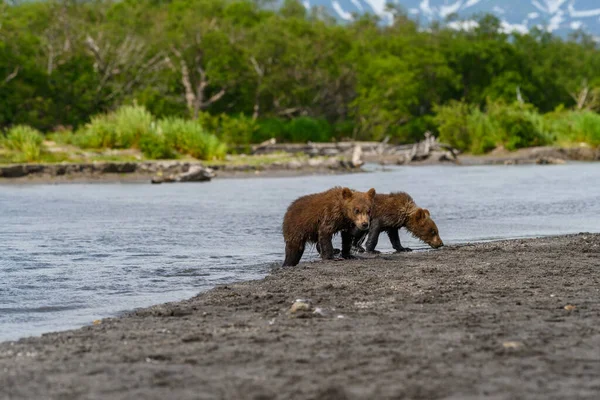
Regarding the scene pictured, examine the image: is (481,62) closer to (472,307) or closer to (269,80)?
(269,80)

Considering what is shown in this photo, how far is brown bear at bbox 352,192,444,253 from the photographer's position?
499 inches

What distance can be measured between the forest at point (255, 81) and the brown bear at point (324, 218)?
24.1 m

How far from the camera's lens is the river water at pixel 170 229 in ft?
31.2

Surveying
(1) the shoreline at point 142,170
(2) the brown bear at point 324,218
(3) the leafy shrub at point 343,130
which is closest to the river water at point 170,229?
(2) the brown bear at point 324,218

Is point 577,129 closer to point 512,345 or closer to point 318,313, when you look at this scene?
point 318,313

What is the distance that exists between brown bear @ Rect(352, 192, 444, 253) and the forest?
2304 centimetres

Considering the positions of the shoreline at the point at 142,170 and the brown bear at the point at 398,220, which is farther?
the shoreline at the point at 142,170

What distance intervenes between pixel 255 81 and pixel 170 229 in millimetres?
53648

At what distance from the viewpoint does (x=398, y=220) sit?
13.0 meters

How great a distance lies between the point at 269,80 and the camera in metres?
67.6

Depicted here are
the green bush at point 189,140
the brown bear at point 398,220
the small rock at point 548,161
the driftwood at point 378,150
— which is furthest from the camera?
the driftwood at point 378,150

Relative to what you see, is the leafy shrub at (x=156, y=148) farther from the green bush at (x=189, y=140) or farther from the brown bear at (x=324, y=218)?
the brown bear at (x=324, y=218)

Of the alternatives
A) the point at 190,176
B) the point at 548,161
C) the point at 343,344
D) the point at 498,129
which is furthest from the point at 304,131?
the point at 343,344

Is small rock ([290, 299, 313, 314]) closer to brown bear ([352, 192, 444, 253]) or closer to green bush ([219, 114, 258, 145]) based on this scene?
brown bear ([352, 192, 444, 253])
